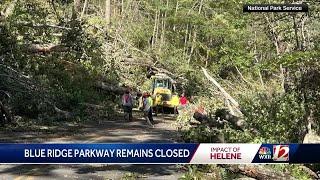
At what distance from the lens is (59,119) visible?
2167cm

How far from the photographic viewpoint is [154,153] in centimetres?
805

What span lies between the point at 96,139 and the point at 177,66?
23978mm

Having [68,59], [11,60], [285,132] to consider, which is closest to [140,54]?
[68,59]

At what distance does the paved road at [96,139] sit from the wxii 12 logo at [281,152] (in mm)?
4568

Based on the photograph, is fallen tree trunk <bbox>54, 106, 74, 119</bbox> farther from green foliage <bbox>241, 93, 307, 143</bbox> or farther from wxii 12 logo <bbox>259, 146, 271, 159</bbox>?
wxii 12 logo <bbox>259, 146, 271, 159</bbox>

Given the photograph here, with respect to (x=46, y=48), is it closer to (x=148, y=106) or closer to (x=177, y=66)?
(x=148, y=106)

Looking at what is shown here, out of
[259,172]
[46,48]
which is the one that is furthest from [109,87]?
[259,172]

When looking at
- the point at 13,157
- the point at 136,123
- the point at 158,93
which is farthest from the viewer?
the point at 158,93

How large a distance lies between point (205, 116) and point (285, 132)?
5.37 m

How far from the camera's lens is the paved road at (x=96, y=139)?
12.2 m

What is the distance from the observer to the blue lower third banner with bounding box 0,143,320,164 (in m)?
7.98

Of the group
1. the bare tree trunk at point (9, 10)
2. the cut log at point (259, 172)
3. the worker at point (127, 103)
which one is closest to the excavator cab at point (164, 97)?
the worker at point (127, 103)

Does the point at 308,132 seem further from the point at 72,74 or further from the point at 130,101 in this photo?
the point at 72,74

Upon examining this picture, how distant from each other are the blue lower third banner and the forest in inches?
63.3
